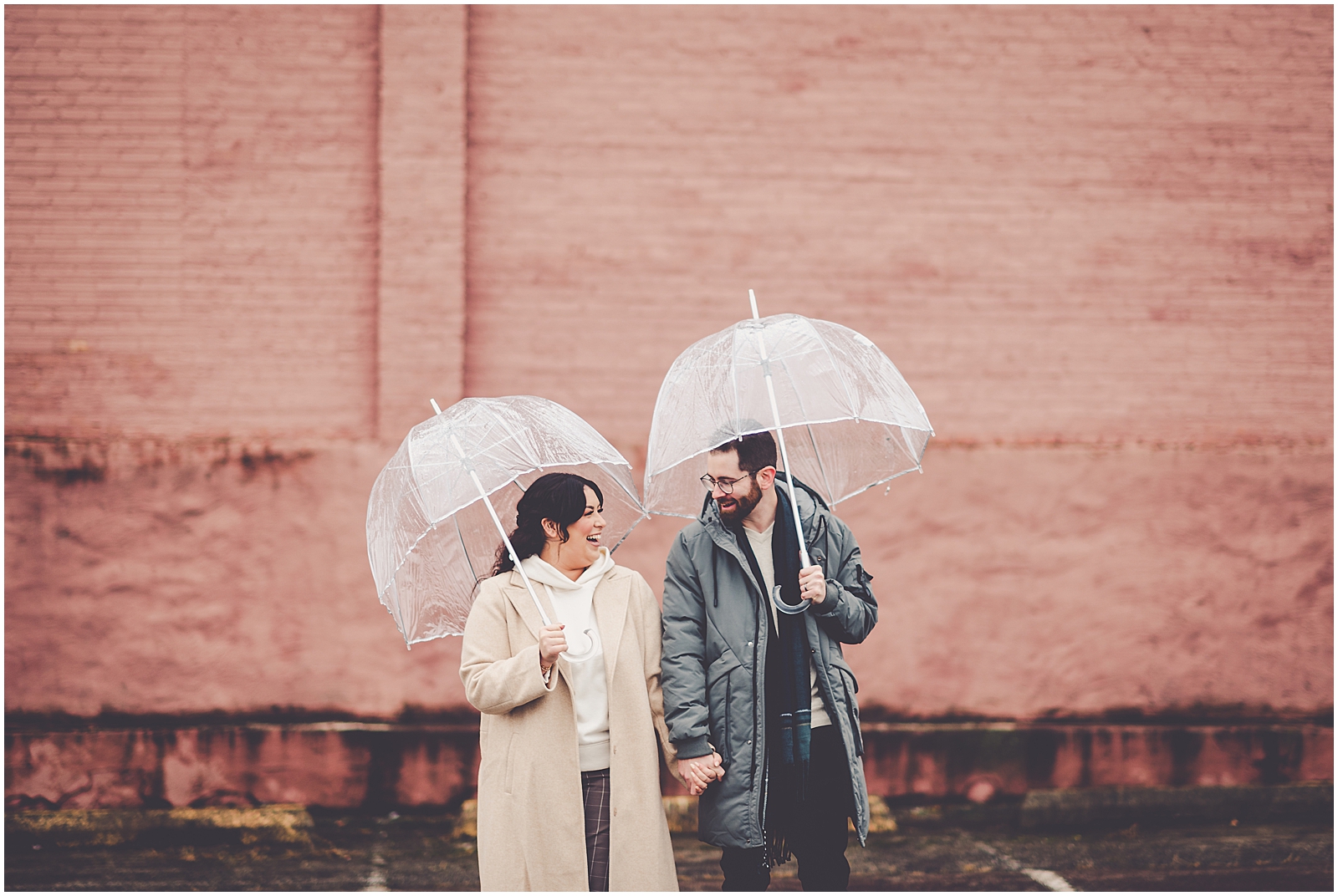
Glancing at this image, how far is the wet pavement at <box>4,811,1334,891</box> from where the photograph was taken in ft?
16.5

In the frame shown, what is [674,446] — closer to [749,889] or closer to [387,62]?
[749,889]

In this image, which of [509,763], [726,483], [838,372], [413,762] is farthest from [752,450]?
[413,762]

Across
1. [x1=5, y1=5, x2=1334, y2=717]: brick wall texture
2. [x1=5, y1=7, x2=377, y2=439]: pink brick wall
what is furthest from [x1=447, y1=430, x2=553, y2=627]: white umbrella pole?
[x1=5, y1=7, x2=377, y2=439]: pink brick wall

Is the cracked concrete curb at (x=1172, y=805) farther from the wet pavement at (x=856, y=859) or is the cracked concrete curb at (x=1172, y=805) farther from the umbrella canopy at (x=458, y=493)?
the umbrella canopy at (x=458, y=493)

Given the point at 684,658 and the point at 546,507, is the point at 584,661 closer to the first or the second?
the point at 684,658

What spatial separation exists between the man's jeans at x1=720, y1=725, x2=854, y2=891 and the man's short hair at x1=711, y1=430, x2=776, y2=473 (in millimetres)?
805

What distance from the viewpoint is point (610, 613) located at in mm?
3119

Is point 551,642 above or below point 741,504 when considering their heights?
below

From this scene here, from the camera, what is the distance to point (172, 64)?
233 inches

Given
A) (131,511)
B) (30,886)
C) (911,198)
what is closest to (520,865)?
(30,886)

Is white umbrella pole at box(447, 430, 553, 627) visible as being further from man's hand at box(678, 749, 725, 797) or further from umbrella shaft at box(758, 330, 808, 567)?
umbrella shaft at box(758, 330, 808, 567)

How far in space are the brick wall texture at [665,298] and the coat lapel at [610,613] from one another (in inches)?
106

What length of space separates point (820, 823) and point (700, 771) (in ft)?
1.47

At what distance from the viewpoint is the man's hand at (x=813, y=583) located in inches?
119
